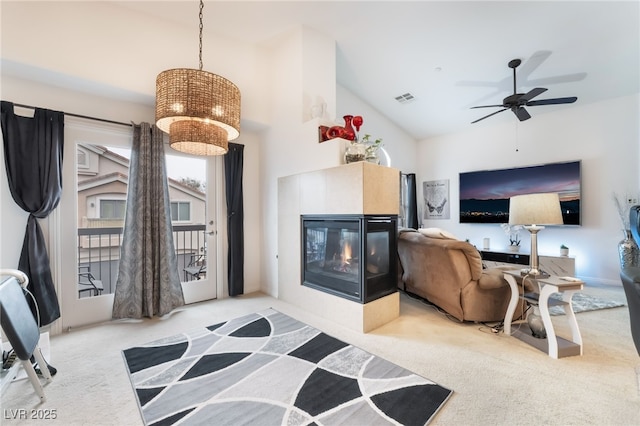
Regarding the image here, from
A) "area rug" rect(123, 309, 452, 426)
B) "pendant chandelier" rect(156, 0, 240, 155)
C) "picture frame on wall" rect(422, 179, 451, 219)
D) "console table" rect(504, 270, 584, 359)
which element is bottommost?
"area rug" rect(123, 309, 452, 426)

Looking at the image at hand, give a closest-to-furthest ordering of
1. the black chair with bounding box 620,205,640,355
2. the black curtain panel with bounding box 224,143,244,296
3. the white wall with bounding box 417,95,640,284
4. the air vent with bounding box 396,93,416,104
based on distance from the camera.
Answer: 1. the black chair with bounding box 620,205,640,355
2. the black curtain panel with bounding box 224,143,244,296
3. the white wall with bounding box 417,95,640,284
4. the air vent with bounding box 396,93,416,104

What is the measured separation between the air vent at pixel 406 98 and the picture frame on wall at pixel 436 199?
2159 millimetres

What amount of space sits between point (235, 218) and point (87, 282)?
1725 mm

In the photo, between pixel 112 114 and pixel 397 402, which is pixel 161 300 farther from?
pixel 397 402

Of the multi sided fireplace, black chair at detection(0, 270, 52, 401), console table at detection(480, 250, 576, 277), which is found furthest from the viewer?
console table at detection(480, 250, 576, 277)

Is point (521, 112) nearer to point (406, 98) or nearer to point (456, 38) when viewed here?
point (456, 38)

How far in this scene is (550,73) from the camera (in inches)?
144

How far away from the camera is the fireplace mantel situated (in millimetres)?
2582

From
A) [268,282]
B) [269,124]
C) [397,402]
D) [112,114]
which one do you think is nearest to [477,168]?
[269,124]

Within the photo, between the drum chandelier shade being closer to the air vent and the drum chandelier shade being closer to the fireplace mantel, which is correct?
the fireplace mantel

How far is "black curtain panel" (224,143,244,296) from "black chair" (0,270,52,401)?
6.51ft

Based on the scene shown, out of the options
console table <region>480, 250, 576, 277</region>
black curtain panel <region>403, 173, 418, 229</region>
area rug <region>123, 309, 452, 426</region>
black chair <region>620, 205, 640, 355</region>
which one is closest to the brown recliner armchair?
area rug <region>123, 309, 452, 426</region>

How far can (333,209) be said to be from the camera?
282 cm

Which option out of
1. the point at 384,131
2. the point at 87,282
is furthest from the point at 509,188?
the point at 87,282
